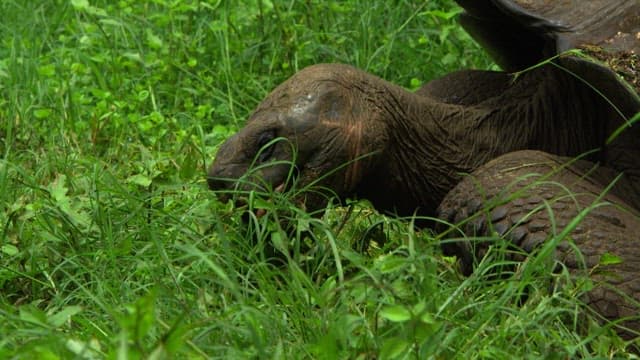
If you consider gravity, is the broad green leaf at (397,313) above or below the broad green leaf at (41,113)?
above

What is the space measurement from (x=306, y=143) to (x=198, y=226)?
389 millimetres

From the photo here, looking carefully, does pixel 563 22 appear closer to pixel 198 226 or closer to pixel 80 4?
pixel 198 226

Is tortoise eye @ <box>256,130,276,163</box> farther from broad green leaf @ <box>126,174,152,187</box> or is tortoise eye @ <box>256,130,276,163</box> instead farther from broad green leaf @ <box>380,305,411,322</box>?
broad green leaf @ <box>380,305,411,322</box>

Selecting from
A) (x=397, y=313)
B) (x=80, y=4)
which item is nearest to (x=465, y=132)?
(x=397, y=313)

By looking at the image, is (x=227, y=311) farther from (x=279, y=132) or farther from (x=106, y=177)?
(x=106, y=177)

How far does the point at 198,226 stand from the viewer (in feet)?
13.0

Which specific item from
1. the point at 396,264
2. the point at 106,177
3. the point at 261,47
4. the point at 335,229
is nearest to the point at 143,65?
the point at 261,47

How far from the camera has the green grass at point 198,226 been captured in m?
3.03

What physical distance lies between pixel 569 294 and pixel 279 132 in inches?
36.7

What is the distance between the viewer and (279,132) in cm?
383

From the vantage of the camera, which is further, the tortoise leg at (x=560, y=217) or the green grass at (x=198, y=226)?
the tortoise leg at (x=560, y=217)

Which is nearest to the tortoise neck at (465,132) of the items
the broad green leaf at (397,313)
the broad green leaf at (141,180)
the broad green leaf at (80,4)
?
the broad green leaf at (141,180)

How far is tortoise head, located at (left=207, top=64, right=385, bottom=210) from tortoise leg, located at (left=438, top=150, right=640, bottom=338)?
301 mm

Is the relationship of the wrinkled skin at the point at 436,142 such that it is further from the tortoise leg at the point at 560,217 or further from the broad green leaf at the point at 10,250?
the broad green leaf at the point at 10,250
